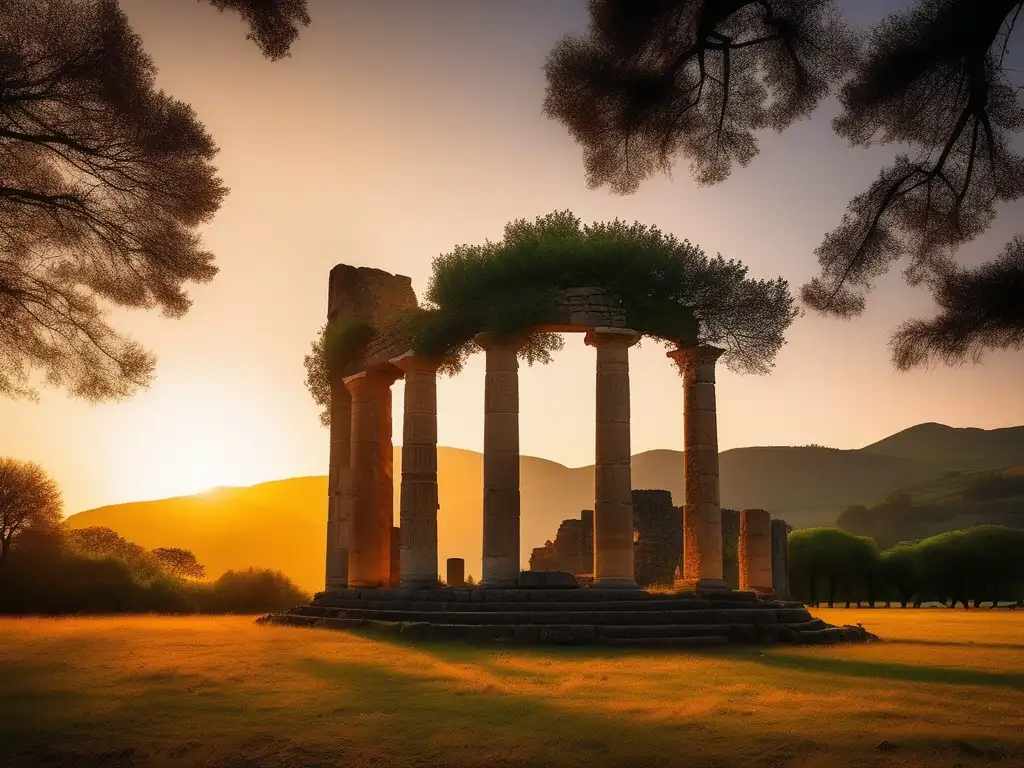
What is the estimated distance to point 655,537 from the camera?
37219mm

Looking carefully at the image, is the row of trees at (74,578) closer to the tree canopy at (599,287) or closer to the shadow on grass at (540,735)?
the tree canopy at (599,287)

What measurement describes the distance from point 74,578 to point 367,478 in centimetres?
1023

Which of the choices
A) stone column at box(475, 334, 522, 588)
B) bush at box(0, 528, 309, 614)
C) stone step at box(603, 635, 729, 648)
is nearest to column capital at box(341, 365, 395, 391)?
stone column at box(475, 334, 522, 588)

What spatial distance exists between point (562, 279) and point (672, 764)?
559 inches

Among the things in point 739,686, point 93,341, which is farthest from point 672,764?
point 93,341

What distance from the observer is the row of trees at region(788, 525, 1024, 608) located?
4675cm

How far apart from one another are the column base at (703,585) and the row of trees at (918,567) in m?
26.0

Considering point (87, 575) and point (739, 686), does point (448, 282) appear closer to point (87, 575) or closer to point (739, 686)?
point (739, 686)

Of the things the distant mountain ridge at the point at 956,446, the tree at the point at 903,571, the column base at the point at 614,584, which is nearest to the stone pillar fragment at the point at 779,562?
the column base at the point at 614,584

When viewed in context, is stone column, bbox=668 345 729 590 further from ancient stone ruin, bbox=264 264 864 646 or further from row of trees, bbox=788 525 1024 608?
row of trees, bbox=788 525 1024 608

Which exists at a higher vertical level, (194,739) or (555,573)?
(555,573)

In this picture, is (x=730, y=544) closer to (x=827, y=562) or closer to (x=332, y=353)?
(x=827, y=562)

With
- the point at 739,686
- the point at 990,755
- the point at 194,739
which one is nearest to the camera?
the point at 990,755

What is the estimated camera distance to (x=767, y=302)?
22.9 m
